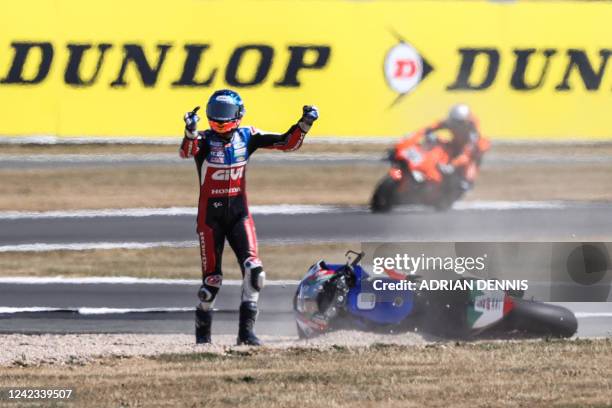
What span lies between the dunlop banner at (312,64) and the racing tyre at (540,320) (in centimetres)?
445

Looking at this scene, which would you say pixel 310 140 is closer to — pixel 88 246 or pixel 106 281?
pixel 88 246

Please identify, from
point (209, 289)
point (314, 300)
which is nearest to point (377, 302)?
point (314, 300)

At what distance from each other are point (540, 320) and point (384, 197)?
4.50m

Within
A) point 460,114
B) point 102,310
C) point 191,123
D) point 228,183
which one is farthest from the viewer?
point 460,114

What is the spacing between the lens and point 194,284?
502 inches

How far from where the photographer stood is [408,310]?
1016 cm

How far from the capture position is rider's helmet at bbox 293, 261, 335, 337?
10.1 m

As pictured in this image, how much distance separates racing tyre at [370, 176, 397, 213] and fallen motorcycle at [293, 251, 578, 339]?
4273mm

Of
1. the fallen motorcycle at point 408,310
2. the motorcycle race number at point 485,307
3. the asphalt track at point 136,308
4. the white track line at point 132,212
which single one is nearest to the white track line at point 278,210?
the white track line at point 132,212

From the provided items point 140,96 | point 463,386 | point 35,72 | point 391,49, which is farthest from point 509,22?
point 463,386

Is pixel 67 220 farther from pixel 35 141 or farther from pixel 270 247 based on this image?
pixel 270 247

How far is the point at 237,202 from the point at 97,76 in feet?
15.6

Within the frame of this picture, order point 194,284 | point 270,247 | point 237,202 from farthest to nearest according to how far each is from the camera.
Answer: point 270,247 → point 194,284 → point 237,202

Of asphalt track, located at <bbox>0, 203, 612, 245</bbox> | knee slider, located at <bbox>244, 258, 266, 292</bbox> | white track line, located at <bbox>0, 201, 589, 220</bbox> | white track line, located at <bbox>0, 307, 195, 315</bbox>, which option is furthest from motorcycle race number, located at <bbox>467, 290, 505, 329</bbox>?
white track line, located at <bbox>0, 201, 589, 220</bbox>
